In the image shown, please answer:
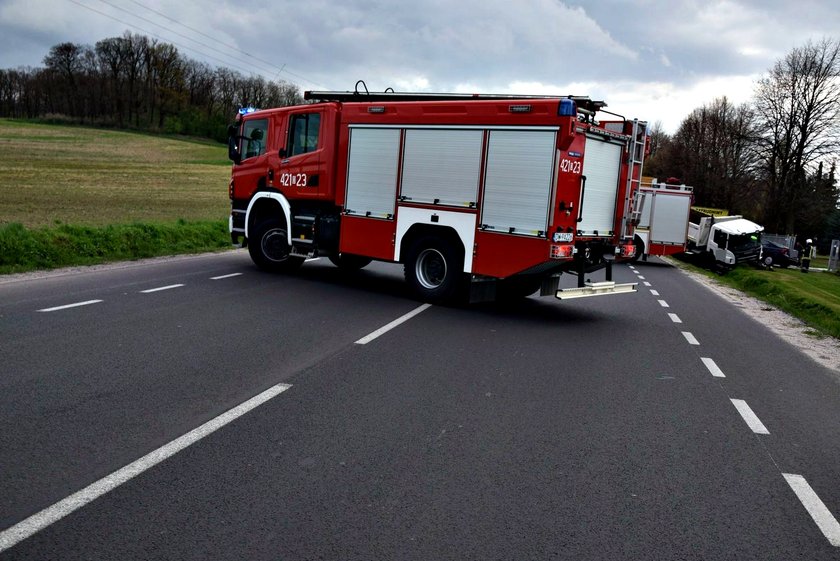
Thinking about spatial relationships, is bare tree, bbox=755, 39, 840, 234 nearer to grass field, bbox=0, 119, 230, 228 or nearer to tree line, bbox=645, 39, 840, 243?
tree line, bbox=645, 39, 840, 243

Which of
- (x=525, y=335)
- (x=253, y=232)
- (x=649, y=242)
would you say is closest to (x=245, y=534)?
(x=525, y=335)

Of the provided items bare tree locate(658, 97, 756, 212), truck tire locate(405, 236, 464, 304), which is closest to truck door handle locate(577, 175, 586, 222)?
truck tire locate(405, 236, 464, 304)

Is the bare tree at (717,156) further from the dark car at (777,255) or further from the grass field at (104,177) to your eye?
the grass field at (104,177)

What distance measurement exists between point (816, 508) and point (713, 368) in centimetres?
420

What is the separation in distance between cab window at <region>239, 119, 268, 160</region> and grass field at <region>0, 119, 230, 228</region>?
24.7 feet

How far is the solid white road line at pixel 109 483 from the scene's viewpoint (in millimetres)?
3520

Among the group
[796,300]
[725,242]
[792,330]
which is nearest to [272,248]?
[792,330]

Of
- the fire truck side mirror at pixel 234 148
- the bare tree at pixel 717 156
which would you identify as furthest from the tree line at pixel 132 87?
the fire truck side mirror at pixel 234 148

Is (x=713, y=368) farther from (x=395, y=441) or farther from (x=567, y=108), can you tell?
(x=395, y=441)

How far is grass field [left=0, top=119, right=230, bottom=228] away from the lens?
88.7ft

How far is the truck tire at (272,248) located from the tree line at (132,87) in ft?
260

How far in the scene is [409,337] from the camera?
9.16 meters

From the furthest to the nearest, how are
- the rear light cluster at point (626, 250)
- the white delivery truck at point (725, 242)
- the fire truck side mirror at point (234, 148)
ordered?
the white delivery truck at point (725, 242) → the fire truck side mirror at point (234, 148) → the rear light cluster at point (626, 250)

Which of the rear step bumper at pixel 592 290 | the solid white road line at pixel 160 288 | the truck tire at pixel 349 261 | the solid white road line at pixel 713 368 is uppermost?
the rear step bumper at pixel 592 290
